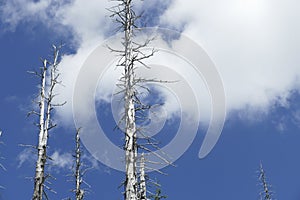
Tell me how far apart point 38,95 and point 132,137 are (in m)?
9.52

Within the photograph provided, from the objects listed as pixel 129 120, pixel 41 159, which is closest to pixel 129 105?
pixel 129 120

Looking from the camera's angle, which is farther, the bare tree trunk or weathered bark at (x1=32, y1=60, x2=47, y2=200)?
weathered bark at (x1=32, y1=60, x2=47, y2=200)

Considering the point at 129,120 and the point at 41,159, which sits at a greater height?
the point at 41,159

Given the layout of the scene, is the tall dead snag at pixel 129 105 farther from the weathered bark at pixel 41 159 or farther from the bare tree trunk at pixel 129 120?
the weathered bark at pixel 41 159

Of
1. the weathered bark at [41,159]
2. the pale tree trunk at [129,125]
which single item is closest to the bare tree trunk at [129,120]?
the pale tree trunk at [129,125]

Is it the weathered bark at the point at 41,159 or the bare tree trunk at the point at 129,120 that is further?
the weathered bark at the point at 41,159

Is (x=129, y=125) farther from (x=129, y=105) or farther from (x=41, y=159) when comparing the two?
(x=41, y=159)

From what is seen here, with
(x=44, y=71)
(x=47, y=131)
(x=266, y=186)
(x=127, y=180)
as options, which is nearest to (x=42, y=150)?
(x=47, y=131)

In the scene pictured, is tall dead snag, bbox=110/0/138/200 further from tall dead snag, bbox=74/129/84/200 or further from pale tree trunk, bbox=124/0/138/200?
tall dead snag, bbox=74/129/84/200

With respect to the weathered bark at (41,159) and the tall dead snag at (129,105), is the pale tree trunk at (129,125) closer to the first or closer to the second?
the tall dead snag at (129,105)

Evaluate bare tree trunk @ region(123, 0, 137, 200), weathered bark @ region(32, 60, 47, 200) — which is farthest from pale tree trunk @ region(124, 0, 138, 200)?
weathered bark @ region(32, 60, 47, 200)

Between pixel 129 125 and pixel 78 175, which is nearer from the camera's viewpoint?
pixel 129 125

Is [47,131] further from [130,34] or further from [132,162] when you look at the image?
[132,162]

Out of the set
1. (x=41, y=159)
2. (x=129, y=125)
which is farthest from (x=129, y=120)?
(x=41, y=159)
